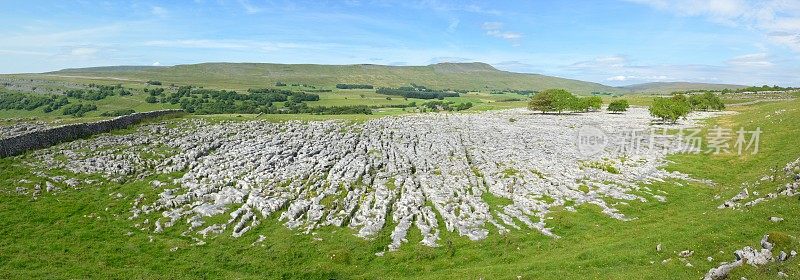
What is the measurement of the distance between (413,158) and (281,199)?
2247 centimetres

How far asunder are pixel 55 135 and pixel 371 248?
4456 cm

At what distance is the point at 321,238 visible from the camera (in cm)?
3525

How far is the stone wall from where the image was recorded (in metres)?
45.9

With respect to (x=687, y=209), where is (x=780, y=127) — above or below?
above

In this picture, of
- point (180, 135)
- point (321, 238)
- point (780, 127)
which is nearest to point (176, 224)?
point (321, 238)

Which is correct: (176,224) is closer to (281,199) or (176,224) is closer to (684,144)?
(281,199)

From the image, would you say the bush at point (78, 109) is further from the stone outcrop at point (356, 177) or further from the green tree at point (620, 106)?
the green tree at point (620, 106)
